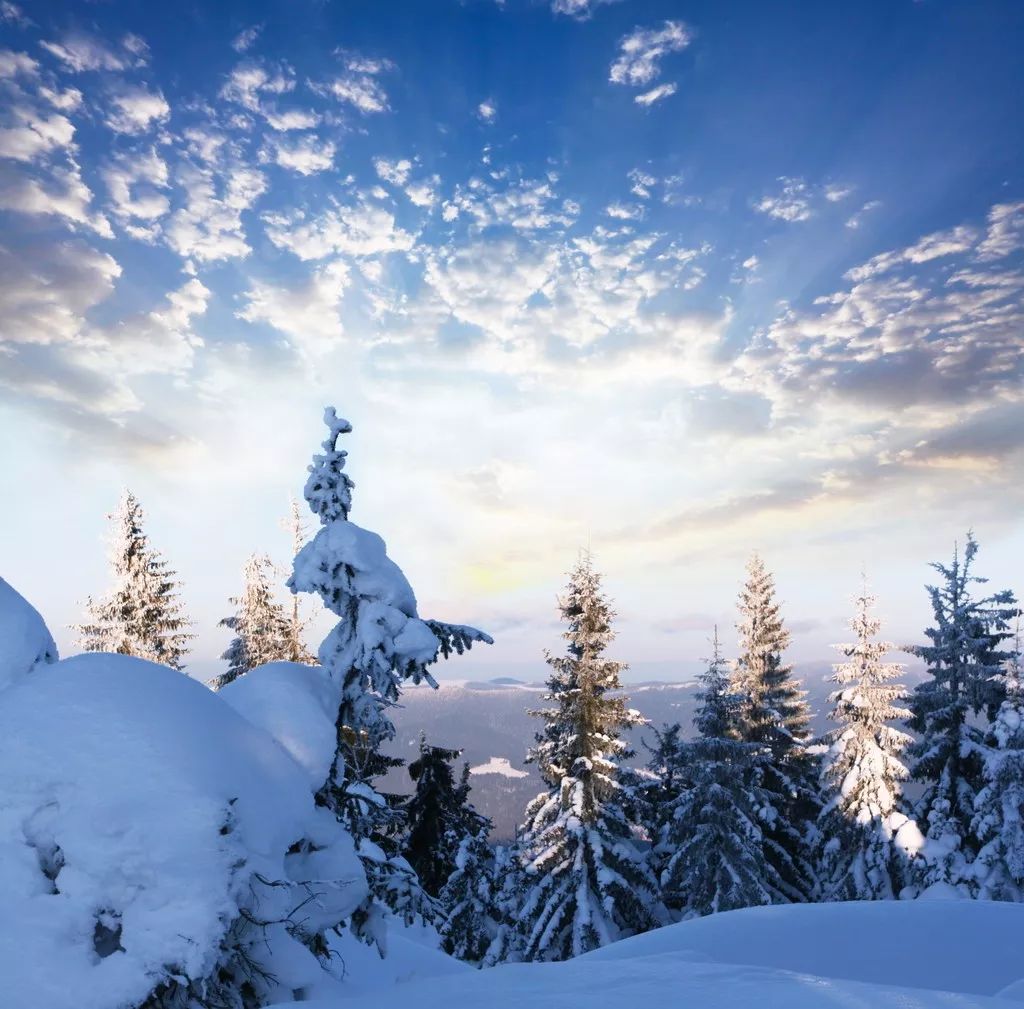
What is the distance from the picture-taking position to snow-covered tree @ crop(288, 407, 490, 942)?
29.0 ft

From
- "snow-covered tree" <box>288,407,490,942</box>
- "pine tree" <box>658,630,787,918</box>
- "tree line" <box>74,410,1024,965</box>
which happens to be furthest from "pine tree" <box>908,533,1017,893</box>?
"snow-covered tree" <box>288,407,490,942</box>

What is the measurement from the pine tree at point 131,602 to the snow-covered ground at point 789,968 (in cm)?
2314

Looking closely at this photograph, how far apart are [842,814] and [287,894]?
21987mm

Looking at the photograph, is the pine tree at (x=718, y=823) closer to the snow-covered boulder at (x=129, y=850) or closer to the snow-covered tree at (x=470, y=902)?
the snow-covered tree at (x=470, y=902)

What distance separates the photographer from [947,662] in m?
22.8

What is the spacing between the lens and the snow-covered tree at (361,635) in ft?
29.0

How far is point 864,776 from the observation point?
21516 mm

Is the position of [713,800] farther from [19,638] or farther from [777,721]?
[19,638]

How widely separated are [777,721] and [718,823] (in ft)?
27.3

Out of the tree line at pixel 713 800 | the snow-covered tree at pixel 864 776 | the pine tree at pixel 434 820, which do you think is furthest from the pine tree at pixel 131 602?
the snow-covered tree at pixel 864 776

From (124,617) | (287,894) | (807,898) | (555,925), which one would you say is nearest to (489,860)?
(555,925)

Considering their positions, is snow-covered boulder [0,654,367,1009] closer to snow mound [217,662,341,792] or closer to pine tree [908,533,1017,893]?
snow mound [217,662,341,792]

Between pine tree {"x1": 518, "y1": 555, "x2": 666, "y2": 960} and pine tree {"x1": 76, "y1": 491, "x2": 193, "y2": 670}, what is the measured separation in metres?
16.1

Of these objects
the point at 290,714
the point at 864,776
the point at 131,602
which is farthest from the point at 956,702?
the point at 131,602
